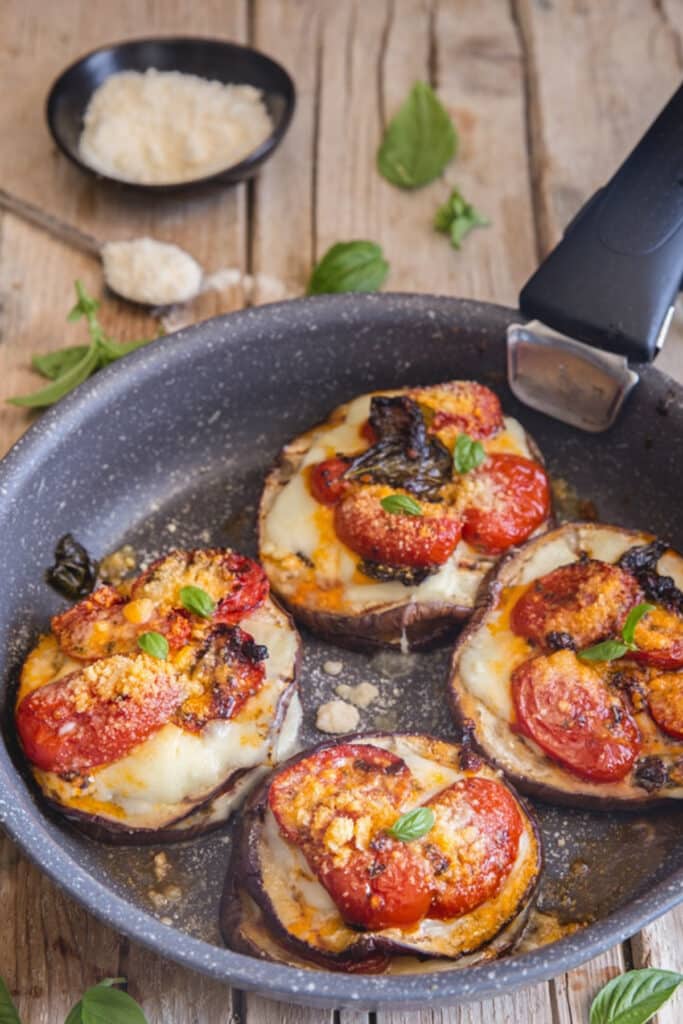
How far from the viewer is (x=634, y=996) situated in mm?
2994

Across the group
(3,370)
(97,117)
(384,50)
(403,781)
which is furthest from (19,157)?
(403,781)

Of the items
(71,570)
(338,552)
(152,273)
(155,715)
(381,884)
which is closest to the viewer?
(381,884)

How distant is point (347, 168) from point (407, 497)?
1892 mm

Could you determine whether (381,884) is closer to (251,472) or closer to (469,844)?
(469,844)

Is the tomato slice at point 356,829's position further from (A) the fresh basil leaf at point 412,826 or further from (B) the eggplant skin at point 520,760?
(B) the eggplant skin at point 520,760

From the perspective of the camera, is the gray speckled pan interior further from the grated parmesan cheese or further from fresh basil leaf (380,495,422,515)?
the grated parmesan cheese

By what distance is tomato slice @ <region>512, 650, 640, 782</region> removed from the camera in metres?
3.04

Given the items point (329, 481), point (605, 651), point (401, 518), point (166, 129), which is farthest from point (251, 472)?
point (166, 129)

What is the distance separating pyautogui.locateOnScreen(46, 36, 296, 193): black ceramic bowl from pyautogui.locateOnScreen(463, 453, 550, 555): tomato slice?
1.59 meters

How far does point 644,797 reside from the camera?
120 inches

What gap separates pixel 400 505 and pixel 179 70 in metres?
2.28

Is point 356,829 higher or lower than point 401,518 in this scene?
lower

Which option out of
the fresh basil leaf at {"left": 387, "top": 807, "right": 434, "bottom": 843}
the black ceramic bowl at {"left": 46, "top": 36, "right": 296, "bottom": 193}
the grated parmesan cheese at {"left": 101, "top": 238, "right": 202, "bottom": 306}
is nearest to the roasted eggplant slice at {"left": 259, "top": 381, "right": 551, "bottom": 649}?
the fresh basil leaf at {"left": 387, "top": 807, "right": 434, "bottom": 843}

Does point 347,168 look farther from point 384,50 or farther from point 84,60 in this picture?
point 84,60
